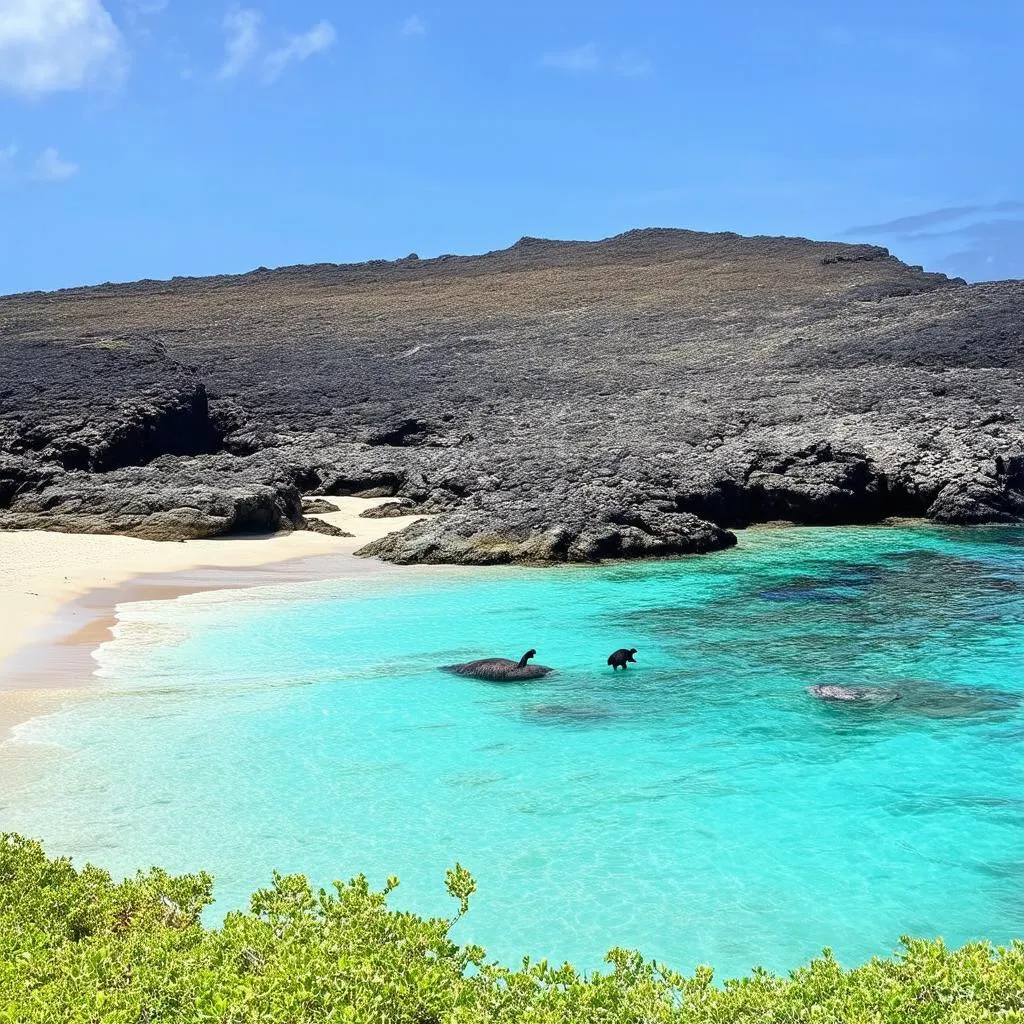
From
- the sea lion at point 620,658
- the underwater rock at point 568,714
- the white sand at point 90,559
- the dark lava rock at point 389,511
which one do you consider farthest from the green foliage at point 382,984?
the dark lava rock at point 389,511

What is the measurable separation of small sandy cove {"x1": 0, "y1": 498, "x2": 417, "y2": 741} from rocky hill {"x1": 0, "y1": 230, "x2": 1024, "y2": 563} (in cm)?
134

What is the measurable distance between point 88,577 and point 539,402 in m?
20.7

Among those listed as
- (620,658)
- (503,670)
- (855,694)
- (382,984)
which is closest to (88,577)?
(503,670)

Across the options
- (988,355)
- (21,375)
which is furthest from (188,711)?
(988,355)

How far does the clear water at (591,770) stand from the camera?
7.14 m

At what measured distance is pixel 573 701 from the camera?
11711 millimetres

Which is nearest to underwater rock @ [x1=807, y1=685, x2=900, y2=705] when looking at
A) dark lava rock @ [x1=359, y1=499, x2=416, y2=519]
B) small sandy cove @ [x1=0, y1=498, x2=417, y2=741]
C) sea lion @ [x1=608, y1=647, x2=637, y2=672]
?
sea lion @ [x1=608, y1=647, x2=637, y2=672]

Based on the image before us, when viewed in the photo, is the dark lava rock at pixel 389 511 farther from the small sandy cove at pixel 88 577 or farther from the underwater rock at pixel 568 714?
the underwater rock at pixel 568 714

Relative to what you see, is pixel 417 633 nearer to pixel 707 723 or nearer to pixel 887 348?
pixel 707 723

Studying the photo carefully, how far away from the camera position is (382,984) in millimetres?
4281

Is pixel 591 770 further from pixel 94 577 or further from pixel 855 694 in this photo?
pixel 94 577

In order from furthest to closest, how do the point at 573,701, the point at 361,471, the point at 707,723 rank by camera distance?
the point at 361,471 → the point at 573,701 → the point at 707,723

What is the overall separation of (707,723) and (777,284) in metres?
43.1

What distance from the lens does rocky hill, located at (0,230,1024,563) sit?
79.4ft
